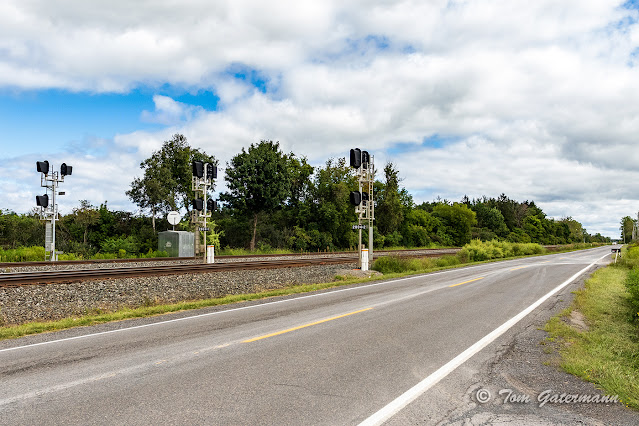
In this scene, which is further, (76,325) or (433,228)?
(433,228)

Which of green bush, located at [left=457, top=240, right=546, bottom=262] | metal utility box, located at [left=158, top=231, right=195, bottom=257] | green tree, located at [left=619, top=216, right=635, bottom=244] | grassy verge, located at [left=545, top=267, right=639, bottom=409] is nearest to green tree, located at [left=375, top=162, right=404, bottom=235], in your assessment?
green bush, located at [left=457, top=240, right=546, bottom=262]

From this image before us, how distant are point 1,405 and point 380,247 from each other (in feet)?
171

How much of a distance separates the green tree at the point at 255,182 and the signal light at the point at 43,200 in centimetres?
1750

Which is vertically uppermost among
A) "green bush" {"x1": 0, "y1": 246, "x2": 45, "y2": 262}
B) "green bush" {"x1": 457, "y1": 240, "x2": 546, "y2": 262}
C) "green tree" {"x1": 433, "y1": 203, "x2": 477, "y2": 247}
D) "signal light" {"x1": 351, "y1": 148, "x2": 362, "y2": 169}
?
"signal light" {"x1": 351, "y1": 148, "x2": 362, "y2": 169}

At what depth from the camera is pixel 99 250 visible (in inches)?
1458

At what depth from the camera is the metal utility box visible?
108ft

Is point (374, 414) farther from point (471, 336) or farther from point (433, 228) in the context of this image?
point (433, 228)

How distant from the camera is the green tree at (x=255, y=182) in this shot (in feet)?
140

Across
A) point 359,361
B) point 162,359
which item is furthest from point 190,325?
point 359,361

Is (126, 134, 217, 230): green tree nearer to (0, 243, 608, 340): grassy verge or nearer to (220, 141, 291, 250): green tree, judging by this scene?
(220, 141, 291, 250): green tree

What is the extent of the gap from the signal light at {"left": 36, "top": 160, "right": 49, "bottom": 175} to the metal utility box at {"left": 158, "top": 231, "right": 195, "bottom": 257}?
9.34 metres

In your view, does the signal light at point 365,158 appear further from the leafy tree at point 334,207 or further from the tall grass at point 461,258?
the leafy tree at point 334,207

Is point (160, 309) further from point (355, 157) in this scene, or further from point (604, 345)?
point (355, 157)

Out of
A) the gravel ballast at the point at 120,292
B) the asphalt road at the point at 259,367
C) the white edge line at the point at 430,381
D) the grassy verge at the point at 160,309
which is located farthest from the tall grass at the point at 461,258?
the white edge line at the point at 430,381
